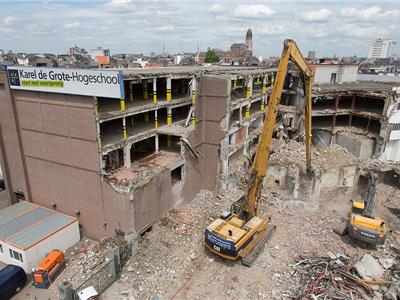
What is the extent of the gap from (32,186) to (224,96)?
53.0 feet

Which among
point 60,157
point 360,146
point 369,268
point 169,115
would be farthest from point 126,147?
point 360,146

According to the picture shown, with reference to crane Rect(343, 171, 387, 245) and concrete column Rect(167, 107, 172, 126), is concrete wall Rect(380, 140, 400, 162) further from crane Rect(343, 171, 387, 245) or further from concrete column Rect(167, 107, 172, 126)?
concrete column Rect(167, 107, 172, 126)

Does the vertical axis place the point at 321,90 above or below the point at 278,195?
above

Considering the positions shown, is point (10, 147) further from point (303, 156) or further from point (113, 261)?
point (303, 156)

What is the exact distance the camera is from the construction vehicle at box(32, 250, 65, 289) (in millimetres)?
17062

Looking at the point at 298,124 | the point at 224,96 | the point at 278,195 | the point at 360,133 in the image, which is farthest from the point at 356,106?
the point at 224,96

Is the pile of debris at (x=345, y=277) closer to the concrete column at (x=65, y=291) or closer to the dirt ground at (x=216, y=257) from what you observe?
the dirt ground at (x=216, y=257)

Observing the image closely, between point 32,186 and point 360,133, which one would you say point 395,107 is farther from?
point 32,186

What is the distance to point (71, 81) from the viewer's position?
1769cm

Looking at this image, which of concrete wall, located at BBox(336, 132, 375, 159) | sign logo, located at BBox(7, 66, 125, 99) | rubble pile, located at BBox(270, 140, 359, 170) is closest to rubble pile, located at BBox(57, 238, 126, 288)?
sign logo, located at BBox(7, 66, 125, 99)

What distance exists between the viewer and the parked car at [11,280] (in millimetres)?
16484

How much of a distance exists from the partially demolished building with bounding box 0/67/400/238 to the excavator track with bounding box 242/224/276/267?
6.58m

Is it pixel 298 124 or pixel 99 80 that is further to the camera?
pixel 298 124

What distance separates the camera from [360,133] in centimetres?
3803
